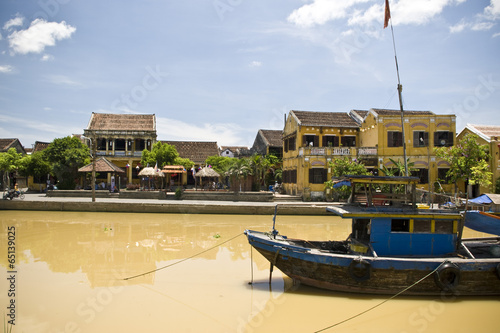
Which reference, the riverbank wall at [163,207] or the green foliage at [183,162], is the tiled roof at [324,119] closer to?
the riverbank wall at [163,207]

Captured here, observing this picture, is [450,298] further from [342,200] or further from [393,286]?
[342,200]

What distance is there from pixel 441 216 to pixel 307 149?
17.4 metres

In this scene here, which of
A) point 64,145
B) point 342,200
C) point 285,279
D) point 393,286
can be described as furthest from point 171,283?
point 64,145

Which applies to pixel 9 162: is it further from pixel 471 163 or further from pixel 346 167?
pixel 471 163

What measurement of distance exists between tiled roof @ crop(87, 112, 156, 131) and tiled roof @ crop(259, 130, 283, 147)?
1144 centimetres

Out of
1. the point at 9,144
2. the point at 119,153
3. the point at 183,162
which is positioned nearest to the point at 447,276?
the point at 183,162

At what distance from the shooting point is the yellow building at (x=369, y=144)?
25438mm

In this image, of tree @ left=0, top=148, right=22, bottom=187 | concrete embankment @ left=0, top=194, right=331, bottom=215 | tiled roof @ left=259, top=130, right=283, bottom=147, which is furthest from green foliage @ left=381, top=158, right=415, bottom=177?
tree @ left=0, top=148, right=22, bottom=187

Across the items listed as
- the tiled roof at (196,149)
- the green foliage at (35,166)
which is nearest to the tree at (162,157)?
the tiled roof at (196,149)

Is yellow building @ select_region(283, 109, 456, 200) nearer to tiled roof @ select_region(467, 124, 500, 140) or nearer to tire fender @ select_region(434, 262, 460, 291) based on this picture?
tiled roof @ select_region(467, 124, 500, 140)

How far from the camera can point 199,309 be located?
8.06m

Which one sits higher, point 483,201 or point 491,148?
point 491,148

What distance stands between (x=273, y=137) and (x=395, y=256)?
97.7ft

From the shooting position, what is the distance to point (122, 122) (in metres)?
38.1
